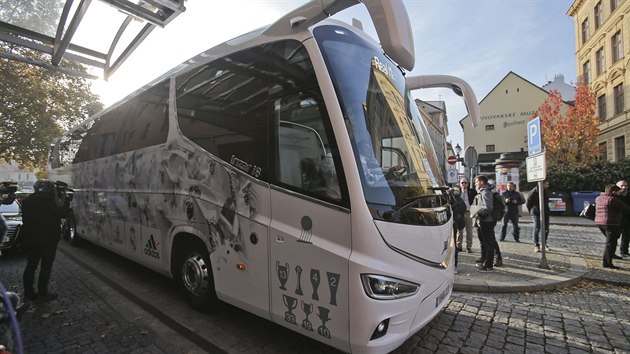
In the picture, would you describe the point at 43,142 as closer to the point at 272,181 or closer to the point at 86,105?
the point at 86,105

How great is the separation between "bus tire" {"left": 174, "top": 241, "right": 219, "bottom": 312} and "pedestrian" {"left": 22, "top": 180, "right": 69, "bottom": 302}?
2.04 meters

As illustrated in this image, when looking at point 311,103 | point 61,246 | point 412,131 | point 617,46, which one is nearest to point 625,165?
point 617,46

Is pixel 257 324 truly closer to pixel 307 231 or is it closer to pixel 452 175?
pixel 307 231

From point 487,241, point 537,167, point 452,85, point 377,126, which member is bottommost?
point 487,241

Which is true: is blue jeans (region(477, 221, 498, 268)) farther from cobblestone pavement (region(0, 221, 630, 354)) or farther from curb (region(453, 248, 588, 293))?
cobblestone pavement (region(0, 221, 630, 354))

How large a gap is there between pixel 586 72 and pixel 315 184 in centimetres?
4152

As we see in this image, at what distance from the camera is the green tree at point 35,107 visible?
1886cm

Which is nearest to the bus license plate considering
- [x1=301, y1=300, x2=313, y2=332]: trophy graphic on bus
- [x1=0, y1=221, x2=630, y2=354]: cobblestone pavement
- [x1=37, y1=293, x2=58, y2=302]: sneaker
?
[x1=0, y1=221, x2=630, y2=354]: cobblestone pavement

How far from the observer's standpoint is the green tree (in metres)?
18.9

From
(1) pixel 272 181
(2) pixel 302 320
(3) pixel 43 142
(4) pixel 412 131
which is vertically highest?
(3) pixel 43 142

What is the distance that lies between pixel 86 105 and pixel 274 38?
82.3 feet

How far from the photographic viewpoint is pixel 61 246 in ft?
30.3

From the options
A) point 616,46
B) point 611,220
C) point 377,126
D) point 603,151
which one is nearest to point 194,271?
point 377,126

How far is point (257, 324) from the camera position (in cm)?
407
